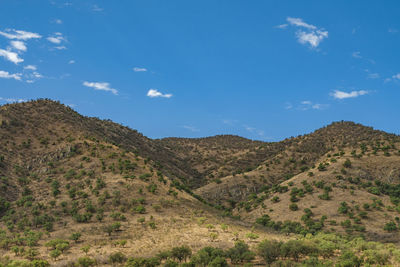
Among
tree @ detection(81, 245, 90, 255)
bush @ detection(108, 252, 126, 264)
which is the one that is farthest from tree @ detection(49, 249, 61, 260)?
bush @ detection(108, 252, 126, 264)

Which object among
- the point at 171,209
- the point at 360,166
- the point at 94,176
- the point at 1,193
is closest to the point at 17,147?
the point at 1,193

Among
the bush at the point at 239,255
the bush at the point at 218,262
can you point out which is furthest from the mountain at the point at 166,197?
the bush at the point at 218,262

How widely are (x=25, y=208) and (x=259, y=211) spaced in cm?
4139

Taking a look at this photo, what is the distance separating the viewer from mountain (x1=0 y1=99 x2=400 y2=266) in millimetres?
32312

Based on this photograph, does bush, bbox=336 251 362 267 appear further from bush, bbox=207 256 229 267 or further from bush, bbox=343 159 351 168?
bush, bbox=343 159 351 168

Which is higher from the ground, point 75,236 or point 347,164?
point 347,164

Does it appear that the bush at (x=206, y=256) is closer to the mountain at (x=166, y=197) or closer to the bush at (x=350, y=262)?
the mountain at (x=166, y=197)

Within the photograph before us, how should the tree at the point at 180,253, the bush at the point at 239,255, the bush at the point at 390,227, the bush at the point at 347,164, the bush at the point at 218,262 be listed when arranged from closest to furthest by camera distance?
the bush at the point at 218,262 → the bush at the point at 239,255 → the tree at the point at 180,253 → the bush at the point at 390,227 → the bush at the point at 347,164

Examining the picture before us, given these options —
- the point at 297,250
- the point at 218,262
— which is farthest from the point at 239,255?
the point at 297,250

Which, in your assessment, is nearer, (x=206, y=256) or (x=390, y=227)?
(x=206, y=256)

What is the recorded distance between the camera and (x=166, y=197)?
48.9 meters

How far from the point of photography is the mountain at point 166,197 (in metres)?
32.3

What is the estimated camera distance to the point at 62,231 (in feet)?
121

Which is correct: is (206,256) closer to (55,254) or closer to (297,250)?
(297,250)
